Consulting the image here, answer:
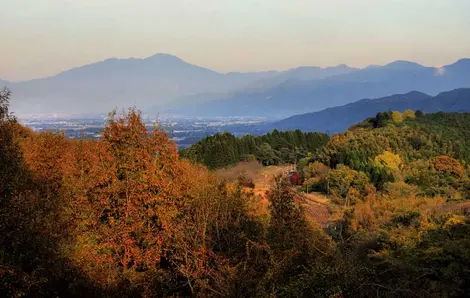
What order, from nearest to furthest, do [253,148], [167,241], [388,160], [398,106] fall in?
1. [167,241]
2. [388,160]
3. [253,148]
4. [398,106]

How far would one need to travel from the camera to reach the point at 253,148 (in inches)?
1969

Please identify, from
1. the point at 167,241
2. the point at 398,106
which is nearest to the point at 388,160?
the point at 167,241

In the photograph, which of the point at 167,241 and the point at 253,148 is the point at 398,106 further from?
the point at 167,241

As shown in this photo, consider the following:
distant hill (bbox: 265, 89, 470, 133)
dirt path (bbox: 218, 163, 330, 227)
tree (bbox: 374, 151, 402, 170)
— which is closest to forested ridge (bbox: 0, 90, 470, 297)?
dirt path (bbox: 218, 163, 330, 227)

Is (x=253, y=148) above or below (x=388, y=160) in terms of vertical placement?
above

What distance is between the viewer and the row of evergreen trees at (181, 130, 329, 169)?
138 ft

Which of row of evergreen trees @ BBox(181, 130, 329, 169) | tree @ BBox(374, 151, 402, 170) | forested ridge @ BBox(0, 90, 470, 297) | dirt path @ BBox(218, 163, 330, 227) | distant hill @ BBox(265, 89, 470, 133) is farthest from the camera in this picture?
distant hill @ BBox(265, 89, 470, 133)

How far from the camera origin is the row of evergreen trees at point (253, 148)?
42106 mm

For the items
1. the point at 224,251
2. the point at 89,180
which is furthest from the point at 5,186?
the point at 224,251

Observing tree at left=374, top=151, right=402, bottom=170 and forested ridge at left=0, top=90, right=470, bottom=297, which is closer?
forested ridge at left=0, top=90, right=470, bottom=297

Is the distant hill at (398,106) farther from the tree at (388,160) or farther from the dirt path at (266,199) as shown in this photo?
the tree at (388,160)

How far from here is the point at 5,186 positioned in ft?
24.2

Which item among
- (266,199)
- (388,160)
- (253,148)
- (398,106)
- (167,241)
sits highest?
(398,106)

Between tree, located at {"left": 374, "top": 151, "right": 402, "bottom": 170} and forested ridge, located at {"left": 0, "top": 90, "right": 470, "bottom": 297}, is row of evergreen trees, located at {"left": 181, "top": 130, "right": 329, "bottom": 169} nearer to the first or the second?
tree, located at {"left": 374, "top": 151, "right": 402, "bottom": 170}
